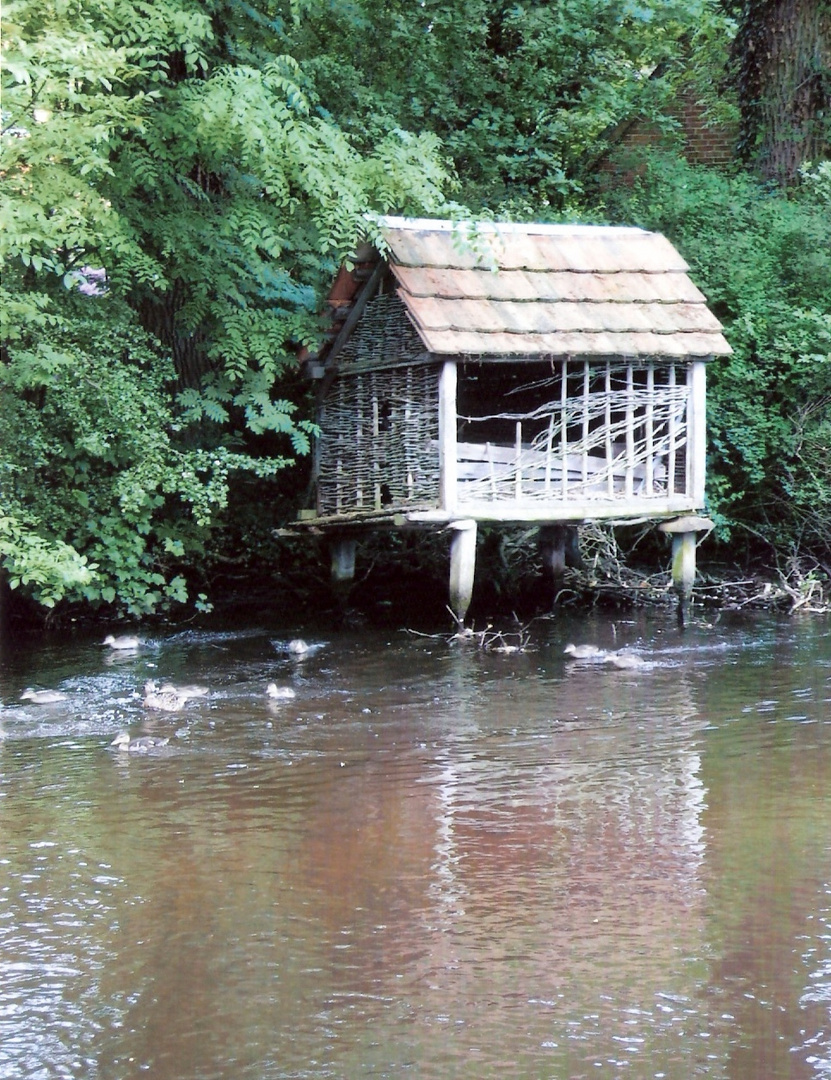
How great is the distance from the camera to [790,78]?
19.2m

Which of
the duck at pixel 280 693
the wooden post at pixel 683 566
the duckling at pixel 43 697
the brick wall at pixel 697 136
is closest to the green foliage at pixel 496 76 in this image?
the brick wall at pixel 697 136

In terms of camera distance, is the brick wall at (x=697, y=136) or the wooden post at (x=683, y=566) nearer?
the wooden post at (x=683, y=566)

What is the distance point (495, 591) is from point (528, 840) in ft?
31.1

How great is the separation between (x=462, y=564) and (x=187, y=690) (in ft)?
11.0

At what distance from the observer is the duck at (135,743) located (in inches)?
346

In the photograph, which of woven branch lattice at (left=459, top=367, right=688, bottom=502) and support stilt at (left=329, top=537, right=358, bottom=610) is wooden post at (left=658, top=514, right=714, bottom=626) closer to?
woven branch lattice at (left=459, top=367, right=688, bottom=502)

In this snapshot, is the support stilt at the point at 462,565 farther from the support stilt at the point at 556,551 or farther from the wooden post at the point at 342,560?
the support stilt at the point at 556,551

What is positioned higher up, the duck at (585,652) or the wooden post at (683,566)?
the wooden post at (683,566)

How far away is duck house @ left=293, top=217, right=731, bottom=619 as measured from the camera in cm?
1268

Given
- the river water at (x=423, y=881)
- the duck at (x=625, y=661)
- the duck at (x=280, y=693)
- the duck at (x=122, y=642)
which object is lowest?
the river water at (x=423, y=881)

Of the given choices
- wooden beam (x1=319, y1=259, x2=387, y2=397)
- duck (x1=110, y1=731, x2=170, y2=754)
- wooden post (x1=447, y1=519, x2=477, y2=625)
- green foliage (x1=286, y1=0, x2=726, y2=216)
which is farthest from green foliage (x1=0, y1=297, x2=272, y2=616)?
green foliage (x1=286, y1=0, x2=726, y2=216)

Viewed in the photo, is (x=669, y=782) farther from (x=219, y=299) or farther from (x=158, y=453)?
(x=219, y=299)

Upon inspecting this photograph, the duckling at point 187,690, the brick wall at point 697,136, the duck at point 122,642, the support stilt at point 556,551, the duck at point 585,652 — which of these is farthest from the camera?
the brick wall at point 697,136

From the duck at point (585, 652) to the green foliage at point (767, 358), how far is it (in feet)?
12.1
